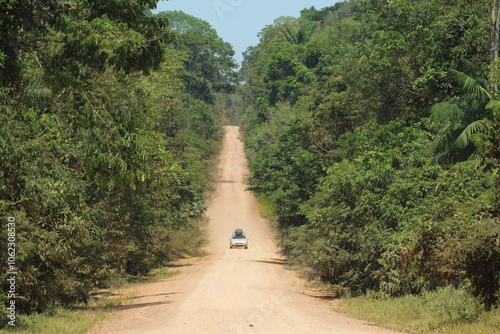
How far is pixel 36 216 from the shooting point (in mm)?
14836

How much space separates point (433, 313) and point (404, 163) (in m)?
8.89

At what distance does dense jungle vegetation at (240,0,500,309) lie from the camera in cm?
1431

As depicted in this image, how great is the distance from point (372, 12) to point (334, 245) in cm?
1616

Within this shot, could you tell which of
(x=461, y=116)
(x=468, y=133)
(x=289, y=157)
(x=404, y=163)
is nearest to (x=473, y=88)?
(x=461, y=116)

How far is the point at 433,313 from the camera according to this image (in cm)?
1539

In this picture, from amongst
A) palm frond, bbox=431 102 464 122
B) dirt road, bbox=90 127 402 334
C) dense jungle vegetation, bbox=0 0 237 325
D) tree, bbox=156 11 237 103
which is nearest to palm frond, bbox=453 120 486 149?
palm frond, bbox=431 102 464 122

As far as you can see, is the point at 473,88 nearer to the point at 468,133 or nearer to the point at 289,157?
the point at 468,133

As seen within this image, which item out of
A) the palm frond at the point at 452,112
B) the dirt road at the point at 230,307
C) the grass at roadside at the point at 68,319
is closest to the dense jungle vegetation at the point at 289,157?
the palm frond at the point at 452,112

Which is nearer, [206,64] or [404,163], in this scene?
[404,163]


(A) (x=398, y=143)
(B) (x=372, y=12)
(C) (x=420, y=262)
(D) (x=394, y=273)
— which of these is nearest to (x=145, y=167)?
(C) (x=420, y=262)

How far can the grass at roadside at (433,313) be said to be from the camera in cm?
1302

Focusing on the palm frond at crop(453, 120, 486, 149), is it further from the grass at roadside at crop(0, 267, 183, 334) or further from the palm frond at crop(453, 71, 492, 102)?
the grass at roadside at crop(0, 267, 183, 334)

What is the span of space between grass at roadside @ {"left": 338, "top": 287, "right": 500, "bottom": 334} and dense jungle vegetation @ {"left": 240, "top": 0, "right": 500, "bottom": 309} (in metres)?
0.44

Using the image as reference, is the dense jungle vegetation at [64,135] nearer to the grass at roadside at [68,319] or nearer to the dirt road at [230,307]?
the grass at roadside at [68,319]
